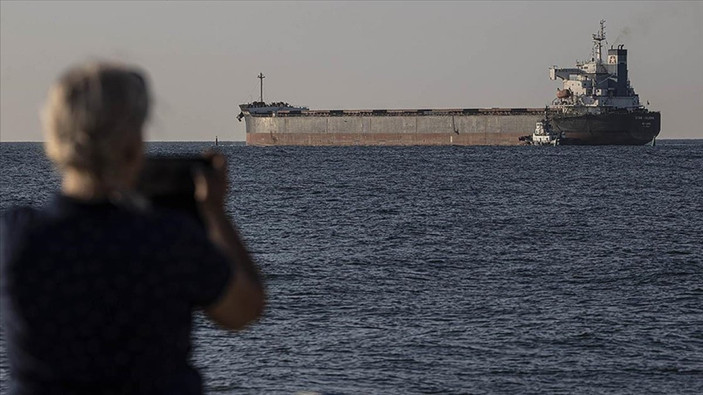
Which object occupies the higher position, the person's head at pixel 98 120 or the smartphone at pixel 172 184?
the person's head at pixel 98 120

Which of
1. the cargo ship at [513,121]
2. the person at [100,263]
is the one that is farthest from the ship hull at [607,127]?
the person at [100,263]

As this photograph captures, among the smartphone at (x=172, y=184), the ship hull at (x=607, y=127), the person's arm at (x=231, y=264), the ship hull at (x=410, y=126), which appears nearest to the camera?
the person's arm at (x=231, y=264)

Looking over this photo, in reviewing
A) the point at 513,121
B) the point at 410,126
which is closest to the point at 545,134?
the point at 513,121

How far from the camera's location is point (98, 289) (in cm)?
259

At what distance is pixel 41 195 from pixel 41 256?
54.8 meters

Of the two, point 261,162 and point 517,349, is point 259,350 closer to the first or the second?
point 517,349

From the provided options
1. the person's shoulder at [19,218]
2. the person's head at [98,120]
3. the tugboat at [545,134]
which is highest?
the person's head at [98,120]

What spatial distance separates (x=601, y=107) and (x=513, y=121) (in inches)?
459

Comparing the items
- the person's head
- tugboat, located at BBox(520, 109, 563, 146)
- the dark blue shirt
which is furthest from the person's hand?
tugboat, located at BBox(520, 109, 563, 146)

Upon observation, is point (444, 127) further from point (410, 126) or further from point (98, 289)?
point (98, 289)

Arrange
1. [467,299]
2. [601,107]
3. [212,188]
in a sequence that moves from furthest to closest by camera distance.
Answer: [601,107], [467,299], [212,188]

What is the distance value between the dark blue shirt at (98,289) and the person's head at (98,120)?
0.29 ft

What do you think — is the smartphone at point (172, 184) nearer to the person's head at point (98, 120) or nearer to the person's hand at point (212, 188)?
the person's hand at point (212, 188)

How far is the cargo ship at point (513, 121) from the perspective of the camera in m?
→ 123
